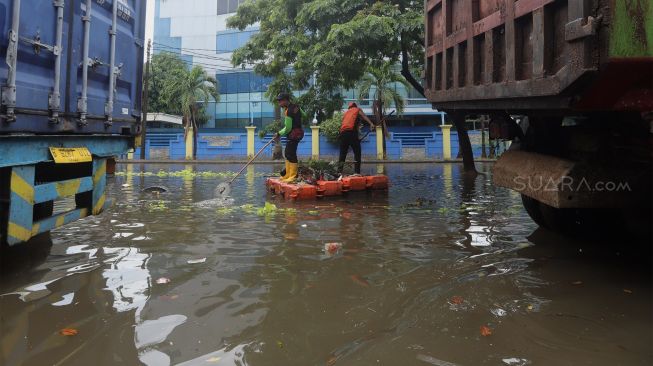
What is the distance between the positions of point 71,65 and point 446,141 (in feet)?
89.9

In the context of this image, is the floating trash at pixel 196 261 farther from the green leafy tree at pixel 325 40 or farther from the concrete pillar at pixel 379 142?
the concrete pillar at pixel 379 142

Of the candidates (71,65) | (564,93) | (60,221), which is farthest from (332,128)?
(564,93)

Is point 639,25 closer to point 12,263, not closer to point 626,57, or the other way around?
point 626,57

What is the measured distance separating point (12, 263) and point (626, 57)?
4.83 metres

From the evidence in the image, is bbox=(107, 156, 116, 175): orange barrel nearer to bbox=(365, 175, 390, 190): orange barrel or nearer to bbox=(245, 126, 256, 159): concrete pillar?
bbox=(365, 175, 390, 190): orange barrel

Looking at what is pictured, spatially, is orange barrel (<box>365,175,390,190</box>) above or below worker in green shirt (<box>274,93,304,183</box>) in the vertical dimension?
below

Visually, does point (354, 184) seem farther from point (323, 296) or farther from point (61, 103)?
point (61, 103)

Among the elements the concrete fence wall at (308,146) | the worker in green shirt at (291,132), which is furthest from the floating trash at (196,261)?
the concrete fence wall at (308,146)

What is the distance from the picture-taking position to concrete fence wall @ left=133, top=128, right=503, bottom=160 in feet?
98.6

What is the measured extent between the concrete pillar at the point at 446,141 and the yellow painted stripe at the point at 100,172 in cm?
2637

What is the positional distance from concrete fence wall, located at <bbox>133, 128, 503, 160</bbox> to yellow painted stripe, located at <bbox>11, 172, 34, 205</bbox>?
26.1 metres

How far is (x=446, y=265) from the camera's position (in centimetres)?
437

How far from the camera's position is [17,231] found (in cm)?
343


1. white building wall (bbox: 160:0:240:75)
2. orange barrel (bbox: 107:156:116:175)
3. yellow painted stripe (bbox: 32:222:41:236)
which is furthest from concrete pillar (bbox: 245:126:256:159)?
yellow painted stripe (bbox: 32:222:41:236)
